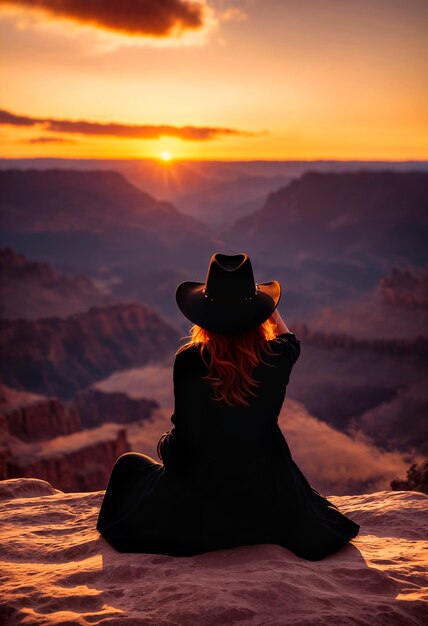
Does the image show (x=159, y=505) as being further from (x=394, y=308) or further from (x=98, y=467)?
(x=394, y=308)

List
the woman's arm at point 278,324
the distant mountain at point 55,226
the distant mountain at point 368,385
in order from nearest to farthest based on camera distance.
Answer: the woman's arm at point 278,324
the distant mountain at point 368,385
the distant mountain at point 55,226

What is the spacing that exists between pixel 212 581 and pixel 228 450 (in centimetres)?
77

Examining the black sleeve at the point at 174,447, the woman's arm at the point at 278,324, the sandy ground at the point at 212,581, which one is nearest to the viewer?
the sandy ground at the point at 212,581

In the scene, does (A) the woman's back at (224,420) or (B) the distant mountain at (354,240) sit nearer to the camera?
(A) the woman's back at (224,420)

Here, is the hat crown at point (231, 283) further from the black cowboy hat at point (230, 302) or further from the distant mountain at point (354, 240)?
the distant mountain at point (354, 240)

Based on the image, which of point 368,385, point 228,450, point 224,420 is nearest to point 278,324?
point 224,420

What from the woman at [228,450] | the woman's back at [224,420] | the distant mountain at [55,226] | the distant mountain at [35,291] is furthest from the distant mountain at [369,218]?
the woman's back at [224,420]

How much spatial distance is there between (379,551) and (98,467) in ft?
144

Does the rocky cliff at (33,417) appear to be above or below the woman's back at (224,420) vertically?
above

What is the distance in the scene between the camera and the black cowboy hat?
3.51 m

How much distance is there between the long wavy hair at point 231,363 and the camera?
3.56 m

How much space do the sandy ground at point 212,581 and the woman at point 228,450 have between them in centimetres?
12

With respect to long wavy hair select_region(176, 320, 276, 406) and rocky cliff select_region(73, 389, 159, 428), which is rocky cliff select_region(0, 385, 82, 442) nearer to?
rocky cliff select_region(73, 389, 159, 428)

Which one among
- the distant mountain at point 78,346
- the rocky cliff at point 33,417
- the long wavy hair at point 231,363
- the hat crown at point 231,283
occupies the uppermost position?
the distant mountain at point 78,346
